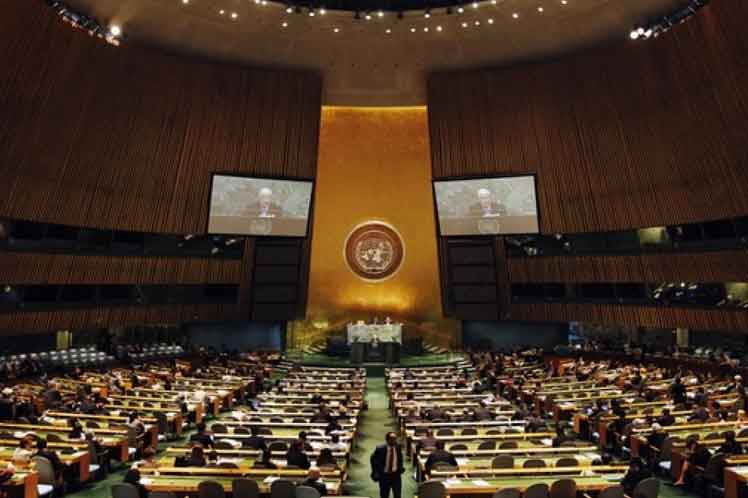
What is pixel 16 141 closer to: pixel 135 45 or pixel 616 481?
pixel 135 45

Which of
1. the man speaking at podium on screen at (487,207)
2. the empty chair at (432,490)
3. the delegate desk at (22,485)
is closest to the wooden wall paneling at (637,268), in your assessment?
the man speaking at podium on screen at (487,207)

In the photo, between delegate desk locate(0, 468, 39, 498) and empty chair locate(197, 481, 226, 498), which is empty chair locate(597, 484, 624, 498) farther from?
delegate desk locate(0, 468, 39, 498)

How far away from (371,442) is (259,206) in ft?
46.2

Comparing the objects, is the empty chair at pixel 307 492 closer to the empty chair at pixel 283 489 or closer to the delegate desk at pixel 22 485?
the empty chair at pixel 283 489

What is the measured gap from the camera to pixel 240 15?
72.8ft

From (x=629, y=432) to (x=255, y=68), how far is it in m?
20.4

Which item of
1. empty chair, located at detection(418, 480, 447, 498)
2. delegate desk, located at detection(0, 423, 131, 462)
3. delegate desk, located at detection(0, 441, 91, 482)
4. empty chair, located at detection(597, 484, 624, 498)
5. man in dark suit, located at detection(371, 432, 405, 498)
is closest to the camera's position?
empty chair, located at detection(597, 484, 624, 498)

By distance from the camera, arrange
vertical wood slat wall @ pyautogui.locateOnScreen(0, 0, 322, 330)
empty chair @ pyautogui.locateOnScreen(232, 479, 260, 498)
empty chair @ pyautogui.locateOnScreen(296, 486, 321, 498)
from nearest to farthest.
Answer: empty chair @ pyautogui.locateOnScreen(296, 486, 321, 498), empty chair @ pyautogui.locateOnScreen(232, 479, 260, 498), vertical wood slat wall @ pyautogui.locateOnScreen(0, 0, 322, 330)

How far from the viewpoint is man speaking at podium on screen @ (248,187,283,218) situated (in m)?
25.0

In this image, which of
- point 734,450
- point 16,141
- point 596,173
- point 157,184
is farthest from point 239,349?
point 734,450

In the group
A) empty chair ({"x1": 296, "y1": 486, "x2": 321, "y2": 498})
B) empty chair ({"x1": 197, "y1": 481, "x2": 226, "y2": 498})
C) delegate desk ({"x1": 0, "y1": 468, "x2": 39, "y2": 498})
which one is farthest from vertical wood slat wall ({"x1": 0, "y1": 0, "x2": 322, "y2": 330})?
empty chair ({"x1": 296, "y1": 486, "x2": 321, "y2": 498})

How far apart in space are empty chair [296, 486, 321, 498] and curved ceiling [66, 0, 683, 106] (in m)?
18.6

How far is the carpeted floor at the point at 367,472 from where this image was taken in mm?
9789

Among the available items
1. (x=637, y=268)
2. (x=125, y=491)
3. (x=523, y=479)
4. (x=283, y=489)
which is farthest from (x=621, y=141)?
(x=125, y=491)
